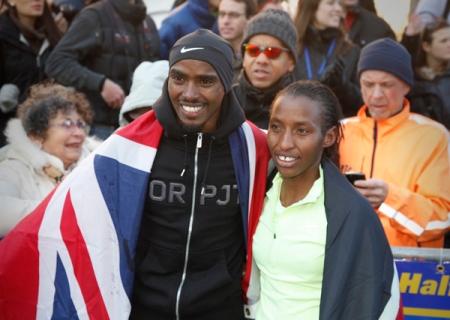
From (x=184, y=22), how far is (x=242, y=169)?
288 centimetres

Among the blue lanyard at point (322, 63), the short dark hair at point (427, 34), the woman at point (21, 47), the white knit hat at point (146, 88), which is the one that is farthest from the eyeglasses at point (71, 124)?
the short dark hair at point (427, 34)

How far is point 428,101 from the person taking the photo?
14.3ft

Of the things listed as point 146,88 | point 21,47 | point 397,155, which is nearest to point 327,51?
point 397,155

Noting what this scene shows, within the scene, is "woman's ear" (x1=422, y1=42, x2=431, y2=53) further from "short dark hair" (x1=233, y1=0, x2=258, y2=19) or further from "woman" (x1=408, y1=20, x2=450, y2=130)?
"short dark hair" (x1=233, y1=0, x2=258, y2=19)

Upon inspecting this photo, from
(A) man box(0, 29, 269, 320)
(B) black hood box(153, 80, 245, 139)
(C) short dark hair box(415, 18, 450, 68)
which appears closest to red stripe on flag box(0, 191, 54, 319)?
(A) man box(0, 29, 269, 320)

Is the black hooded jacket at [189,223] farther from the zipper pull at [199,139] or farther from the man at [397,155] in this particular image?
the man at [397,155]

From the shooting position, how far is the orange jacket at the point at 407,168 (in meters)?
3.32

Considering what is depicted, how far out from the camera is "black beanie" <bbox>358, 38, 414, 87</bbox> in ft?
11.9

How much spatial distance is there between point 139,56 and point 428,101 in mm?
2201

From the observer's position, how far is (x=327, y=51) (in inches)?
178

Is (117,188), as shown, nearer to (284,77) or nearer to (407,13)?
(284,77)

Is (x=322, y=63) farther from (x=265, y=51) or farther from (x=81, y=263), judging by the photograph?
(x=81, y=263)

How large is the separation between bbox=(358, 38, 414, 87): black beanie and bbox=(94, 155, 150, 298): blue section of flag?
5.81 feet

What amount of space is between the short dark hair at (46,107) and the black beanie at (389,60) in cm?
184
